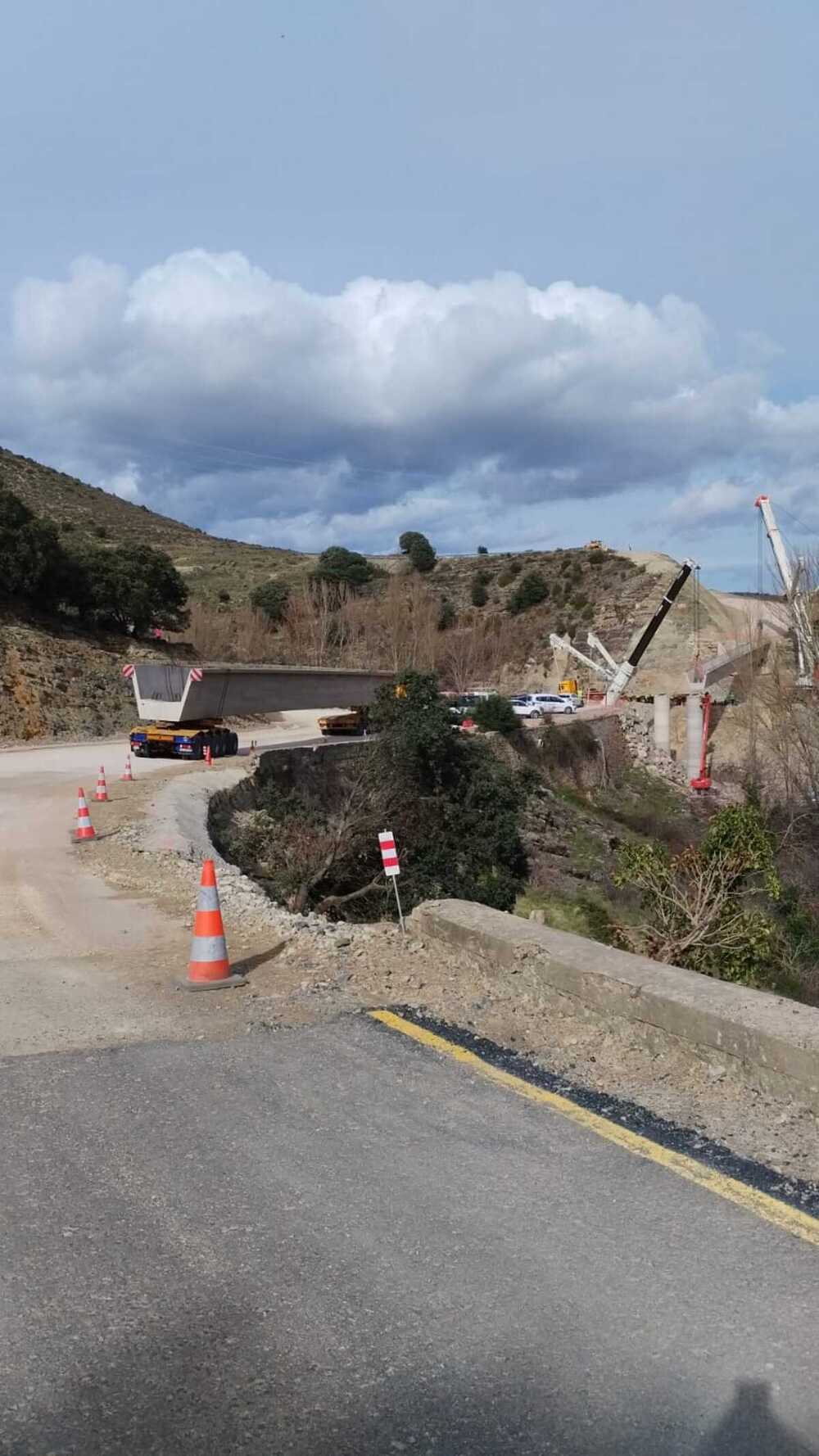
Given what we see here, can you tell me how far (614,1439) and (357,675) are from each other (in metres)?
47.5

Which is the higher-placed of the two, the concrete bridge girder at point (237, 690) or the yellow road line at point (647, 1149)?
the concrete bridge girder at point (237, 690)

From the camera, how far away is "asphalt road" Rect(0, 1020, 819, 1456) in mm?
2881

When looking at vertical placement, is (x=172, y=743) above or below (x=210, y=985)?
above

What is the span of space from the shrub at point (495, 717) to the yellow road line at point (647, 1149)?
3745 centimetres

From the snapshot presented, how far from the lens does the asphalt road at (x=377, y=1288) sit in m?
2.88

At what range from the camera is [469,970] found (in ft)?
24.0

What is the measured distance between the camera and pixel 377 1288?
11.5ft

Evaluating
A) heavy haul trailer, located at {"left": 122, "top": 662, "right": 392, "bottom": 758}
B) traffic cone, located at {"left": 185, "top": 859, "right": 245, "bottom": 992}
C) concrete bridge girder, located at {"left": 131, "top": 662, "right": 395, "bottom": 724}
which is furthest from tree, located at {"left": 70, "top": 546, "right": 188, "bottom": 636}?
traffic cone, located at {"left": 185, "top": 859, "right": 245, "bottom": 992}

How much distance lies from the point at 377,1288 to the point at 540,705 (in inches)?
2166

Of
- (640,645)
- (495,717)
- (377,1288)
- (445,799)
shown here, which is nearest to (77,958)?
(377,1288)

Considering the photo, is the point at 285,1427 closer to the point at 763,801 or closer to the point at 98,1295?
the point at 98,1295

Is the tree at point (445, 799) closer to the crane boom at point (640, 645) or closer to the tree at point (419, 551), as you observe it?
the crane boom at point (640, 645)

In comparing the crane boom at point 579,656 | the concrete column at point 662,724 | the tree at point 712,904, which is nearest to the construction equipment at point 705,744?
the concrete column at point 662,724

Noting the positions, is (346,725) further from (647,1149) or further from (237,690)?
(647,1149)
